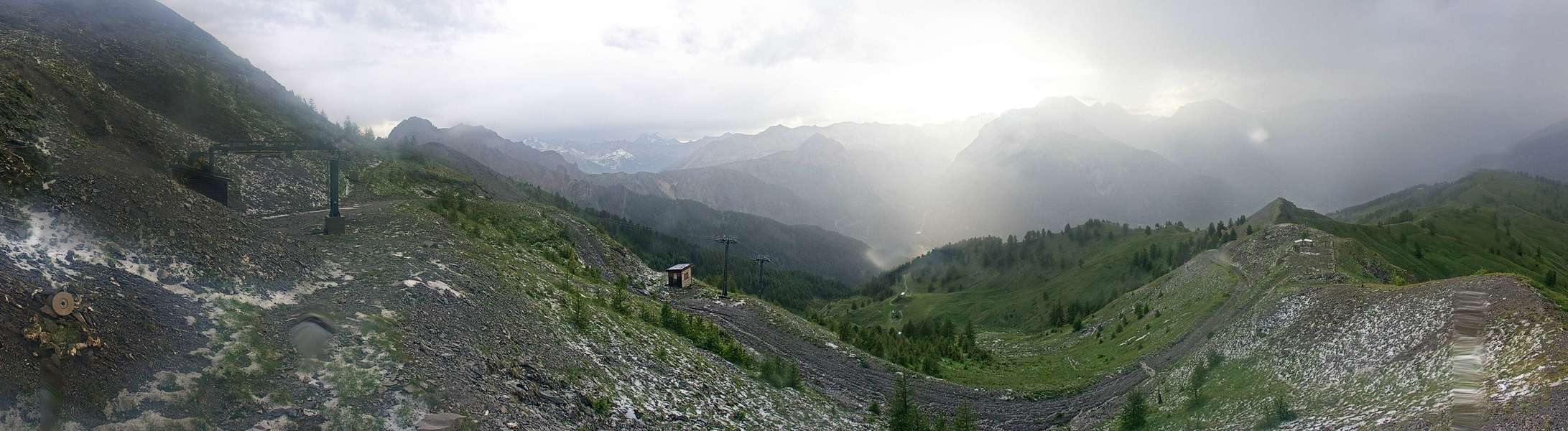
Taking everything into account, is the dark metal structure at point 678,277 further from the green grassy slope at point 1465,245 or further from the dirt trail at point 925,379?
the green grassy slope at point 1465,245

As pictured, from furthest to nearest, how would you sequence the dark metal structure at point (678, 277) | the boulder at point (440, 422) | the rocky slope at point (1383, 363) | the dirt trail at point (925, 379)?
the dark metal structure at point (678, 277) < the dirt trail at point (925, 379) < the rocky slope at point (1383, 363) < the boulder at point (440, 422)

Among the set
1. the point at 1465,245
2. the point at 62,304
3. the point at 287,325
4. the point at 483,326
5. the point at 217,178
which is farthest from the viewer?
the point at 1465,245

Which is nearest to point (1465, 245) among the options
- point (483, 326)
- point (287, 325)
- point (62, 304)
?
point (483, 326)

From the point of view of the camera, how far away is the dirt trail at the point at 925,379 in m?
42.0

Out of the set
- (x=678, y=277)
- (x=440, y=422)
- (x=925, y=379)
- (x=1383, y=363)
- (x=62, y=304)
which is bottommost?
(x=925, y=379)

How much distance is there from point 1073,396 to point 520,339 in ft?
131

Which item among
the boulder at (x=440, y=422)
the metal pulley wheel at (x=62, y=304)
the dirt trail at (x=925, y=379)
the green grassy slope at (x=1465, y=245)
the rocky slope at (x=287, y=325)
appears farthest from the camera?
the green grassy slope at (x=1465, y=245)

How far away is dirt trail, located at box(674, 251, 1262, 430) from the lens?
138 feet

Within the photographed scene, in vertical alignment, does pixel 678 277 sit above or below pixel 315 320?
below

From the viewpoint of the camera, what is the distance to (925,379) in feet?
164

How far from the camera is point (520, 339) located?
22.7 m

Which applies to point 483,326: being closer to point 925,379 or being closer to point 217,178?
point 217,178

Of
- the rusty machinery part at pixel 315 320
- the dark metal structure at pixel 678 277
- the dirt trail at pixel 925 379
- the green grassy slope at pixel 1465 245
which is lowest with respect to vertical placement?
the dirt trail at pixel 925 379

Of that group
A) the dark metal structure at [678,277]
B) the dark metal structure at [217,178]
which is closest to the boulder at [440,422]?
the dark metal structure at [217,178]
